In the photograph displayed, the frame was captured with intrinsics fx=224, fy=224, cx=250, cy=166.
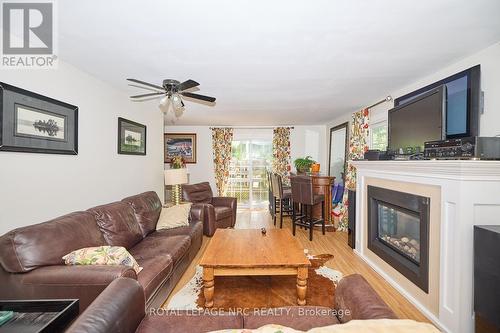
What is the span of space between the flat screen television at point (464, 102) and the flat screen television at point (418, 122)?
0.26 meters

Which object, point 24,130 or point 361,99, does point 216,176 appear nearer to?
point 361,99

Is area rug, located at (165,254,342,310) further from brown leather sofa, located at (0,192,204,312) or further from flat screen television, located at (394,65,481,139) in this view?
flat screen television, located at (394,65,481,139)

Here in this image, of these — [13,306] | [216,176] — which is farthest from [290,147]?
[13,306]

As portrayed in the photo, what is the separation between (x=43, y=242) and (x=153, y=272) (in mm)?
793

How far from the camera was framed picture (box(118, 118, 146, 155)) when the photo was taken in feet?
10.2

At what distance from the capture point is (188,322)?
1188mm

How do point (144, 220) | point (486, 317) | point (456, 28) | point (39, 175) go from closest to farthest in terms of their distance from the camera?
point (486, 317), point (456, 28), point (39, 175), point (144, 220)

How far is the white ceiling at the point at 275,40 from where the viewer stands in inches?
56.3

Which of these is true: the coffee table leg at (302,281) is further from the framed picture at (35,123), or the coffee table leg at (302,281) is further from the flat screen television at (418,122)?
the framed picture at (35,123)

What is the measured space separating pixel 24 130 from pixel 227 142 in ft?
14.2

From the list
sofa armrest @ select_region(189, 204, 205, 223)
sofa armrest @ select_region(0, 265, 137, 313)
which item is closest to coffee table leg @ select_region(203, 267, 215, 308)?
sofa armrest @ select_region(0, 265, 137, 313)

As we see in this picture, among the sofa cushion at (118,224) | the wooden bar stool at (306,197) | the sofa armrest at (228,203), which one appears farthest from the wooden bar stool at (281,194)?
the sofa cushion at (118,224)

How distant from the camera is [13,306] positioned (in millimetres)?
1343

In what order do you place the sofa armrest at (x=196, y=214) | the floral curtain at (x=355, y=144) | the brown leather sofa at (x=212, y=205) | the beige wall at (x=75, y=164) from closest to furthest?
1. the beige wall at (x=75, y=164)
2. the sofa armrest at (x=196, y=214)
3. the brown leather sofa at (x=212, y=205)
4. the floral curtain at (x=355, y=144)
